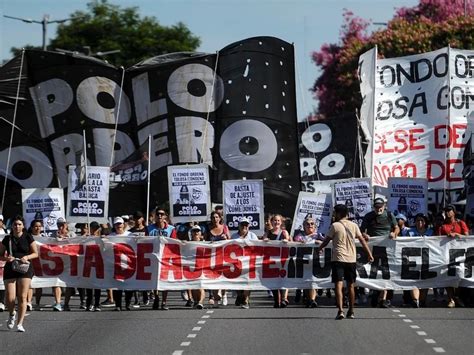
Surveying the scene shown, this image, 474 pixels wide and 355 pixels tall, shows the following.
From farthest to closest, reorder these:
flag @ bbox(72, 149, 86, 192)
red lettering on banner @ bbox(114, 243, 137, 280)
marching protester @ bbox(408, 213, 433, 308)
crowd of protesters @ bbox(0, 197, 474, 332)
A: 1. flag @ bbox(72, 149, 86, 192)
2. red lettering on banner @ bbox(114, 243, 137, 280)
3. marching protester @ bbox(408, 213, 433, 308)
4. crowd of protesters @ bbox(0, 197, 474, 332)

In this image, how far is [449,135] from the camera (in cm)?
2891

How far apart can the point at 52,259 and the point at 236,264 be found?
2967mm

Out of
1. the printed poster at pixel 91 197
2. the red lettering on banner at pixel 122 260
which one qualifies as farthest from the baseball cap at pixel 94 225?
the red lettering on banner at pixel 122 260

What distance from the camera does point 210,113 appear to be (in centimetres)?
3052

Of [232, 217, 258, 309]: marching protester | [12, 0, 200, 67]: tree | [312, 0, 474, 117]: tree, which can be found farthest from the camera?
[12, 0, 200, 67]: tree

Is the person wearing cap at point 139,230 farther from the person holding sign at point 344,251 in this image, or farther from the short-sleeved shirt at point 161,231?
the person holding sign at point 344,251

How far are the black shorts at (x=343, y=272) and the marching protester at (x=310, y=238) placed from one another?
241cm

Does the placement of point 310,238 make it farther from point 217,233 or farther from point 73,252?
point 73,252

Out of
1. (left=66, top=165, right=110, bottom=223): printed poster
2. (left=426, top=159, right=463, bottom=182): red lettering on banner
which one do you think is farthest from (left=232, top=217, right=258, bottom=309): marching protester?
(left=426, top=159, right=463, bottom=182): red lettering on banner

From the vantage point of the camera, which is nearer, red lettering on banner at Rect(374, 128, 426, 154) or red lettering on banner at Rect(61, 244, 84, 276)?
red lettering on banner at Rect(61, 244, 84, 276)

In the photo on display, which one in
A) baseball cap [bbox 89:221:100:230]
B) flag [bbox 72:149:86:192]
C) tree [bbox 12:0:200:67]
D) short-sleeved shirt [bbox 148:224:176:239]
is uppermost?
tree [bbox 12:0:200:67]

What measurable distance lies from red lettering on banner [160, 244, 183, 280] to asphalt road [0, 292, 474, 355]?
28.6 inches

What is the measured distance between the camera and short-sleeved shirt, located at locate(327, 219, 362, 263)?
20.7 metres

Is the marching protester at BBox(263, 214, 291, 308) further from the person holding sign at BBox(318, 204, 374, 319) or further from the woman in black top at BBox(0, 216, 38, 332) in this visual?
the woman in black top at BBox(0, 216, 38, 332)
